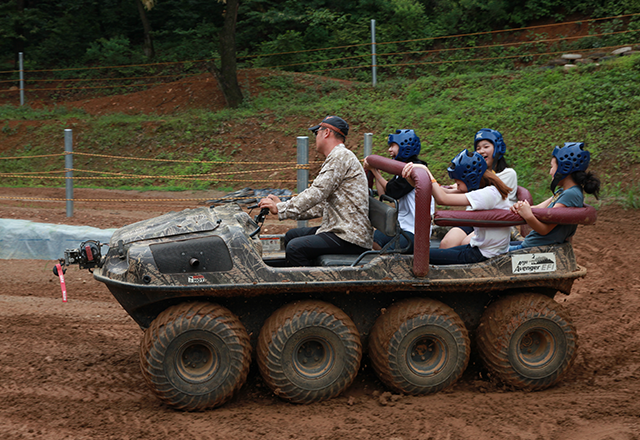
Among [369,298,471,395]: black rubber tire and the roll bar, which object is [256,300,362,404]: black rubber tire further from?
the roll bar

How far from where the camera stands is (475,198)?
445 centimetres

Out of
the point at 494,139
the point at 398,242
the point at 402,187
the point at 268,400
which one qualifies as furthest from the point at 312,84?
the point at 268,400

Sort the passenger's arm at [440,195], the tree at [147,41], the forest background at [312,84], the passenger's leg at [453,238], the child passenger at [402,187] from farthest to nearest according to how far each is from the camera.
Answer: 1. the tree at [147,41]
2. the forest background at [312,84]
3. the passenger's leg at [453,238]
4. the child passenger at [402,187]
5. the passenger's arm at [440,195]

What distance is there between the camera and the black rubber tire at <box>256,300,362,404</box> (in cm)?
425

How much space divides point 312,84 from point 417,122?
4.93 metres

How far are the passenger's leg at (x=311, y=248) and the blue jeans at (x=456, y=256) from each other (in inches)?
26.3

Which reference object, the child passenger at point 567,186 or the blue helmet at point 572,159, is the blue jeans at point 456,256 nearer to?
the child passenger at point 567,186

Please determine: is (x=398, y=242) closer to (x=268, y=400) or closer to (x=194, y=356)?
(x=268, y=400)

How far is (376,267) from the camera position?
433 cm

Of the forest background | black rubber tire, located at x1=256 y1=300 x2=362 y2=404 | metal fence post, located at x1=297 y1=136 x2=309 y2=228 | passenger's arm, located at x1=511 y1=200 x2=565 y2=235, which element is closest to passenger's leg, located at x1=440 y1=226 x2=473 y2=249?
passenger's arm, located at x1=511 y1=200 x2=565 y2=235

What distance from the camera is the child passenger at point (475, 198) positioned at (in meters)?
4.43

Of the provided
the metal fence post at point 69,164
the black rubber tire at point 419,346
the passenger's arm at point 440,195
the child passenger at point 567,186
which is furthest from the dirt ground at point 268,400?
the metal fence post at point 69,164

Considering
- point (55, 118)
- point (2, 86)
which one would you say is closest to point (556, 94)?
point (55, 118)

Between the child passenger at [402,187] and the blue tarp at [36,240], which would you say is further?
the blue tarp at [36,240]
